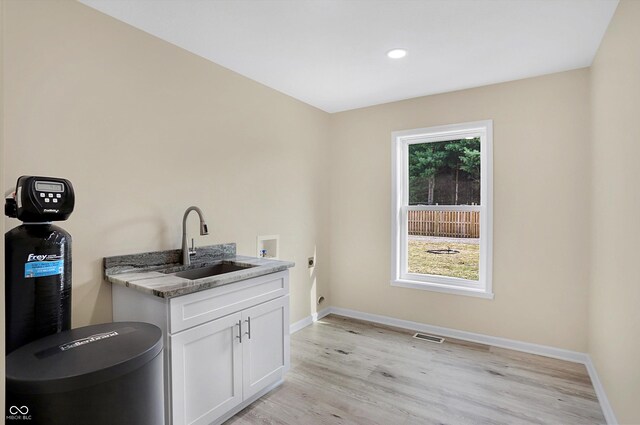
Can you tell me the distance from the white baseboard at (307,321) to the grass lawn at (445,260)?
3.79 feet

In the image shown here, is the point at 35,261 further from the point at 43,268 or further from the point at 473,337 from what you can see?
the point at 473,337

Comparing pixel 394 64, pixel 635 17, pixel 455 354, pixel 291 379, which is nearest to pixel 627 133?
pixel 635 17

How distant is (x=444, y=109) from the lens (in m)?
3.47

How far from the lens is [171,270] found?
2346 mm

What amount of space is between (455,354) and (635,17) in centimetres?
266

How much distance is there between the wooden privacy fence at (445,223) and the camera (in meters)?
3.47

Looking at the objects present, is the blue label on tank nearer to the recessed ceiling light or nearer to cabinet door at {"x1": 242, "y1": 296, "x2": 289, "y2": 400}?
cabinet door at {"x1": 242, "y1": 296, "x2": 289, "y2": 400}

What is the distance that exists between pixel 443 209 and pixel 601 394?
1.91m

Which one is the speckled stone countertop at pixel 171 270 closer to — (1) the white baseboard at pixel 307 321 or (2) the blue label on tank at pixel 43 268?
(2) the blue label on tank at pixel 43 268

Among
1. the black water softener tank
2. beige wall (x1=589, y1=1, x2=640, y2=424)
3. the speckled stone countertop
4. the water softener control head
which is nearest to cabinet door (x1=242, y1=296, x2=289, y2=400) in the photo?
the speckled stone countertop

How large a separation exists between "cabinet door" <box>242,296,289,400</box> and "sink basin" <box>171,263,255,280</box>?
1.25 feet

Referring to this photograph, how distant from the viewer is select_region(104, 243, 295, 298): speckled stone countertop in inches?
72.3

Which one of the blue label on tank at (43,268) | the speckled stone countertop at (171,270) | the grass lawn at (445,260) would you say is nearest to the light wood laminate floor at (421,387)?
the grass lawn at (445,260)

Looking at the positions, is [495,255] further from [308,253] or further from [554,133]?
[308,253]
